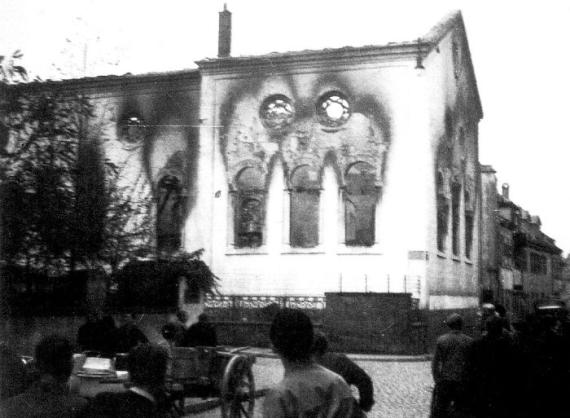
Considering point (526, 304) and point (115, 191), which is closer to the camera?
point (115, 191)

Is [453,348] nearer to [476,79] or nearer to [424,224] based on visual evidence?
[424,224]

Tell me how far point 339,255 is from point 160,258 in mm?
6716

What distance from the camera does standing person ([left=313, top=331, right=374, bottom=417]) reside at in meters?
6.59

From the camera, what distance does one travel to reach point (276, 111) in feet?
108

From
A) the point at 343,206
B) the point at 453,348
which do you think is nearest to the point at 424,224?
the point at 343,206

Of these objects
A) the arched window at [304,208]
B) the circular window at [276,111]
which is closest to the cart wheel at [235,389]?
the arched window at [304,208]

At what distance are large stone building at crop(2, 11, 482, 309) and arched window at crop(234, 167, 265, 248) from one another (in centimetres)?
5

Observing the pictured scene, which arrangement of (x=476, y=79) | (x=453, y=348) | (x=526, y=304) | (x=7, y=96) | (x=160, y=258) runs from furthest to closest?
(x=526, y=304)
(x=476, y=79)
(x=160, y=258)
(x=7, y=96)
(x=453, y=348)

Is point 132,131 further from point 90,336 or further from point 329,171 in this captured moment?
point 90,336

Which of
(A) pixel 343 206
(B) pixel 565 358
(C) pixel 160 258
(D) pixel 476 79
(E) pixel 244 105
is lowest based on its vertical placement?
(B) pixel 565 358

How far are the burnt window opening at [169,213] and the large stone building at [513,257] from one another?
1579cm

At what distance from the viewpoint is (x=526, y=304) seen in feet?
163

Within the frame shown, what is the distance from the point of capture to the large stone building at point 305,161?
30.8 metres

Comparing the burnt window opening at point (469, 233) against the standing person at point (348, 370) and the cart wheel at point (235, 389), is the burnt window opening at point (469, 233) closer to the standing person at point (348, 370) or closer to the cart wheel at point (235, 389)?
the cart wheel at point (235, 389)
